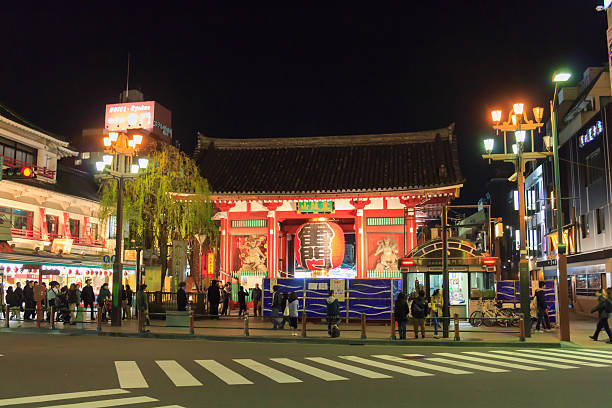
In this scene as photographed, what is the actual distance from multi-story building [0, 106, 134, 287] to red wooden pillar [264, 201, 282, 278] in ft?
38.6

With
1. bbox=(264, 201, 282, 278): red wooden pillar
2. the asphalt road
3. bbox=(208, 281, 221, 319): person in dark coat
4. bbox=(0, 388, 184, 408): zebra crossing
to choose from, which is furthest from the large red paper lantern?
bbox=(0, 388, 184, 408): zebra crossing

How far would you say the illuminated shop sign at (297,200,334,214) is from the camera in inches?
1110

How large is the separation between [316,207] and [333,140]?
5874 millimetres

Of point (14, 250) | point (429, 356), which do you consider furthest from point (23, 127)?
point (429, 356)

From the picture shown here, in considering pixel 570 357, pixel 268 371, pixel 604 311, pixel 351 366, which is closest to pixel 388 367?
pixel 351 366

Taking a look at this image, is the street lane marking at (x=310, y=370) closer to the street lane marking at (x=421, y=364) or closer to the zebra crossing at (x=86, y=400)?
the street lane marking at (x=421, y=364)

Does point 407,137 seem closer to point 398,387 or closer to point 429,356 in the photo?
point 429,356

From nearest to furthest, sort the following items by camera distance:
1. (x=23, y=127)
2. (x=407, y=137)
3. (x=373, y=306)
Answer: (x=373, y=306) → (x=407, y=137) → (x=23, y=127)

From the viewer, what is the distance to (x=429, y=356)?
49.8ft

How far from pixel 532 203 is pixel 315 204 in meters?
36.5

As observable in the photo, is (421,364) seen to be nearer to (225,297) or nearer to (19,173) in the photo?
(19,173)

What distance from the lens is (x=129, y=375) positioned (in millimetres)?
11547

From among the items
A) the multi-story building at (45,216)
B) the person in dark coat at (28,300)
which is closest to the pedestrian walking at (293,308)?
the person in dark coat at (28,300)

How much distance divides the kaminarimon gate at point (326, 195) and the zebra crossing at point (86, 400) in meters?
17.3
